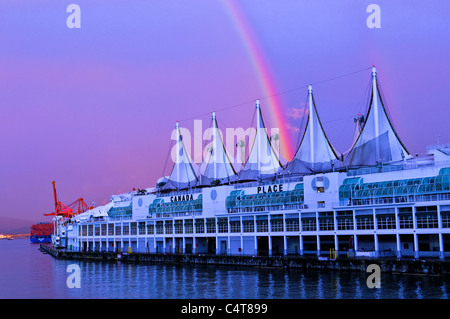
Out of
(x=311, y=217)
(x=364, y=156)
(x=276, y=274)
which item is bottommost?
(x=276, y=274)

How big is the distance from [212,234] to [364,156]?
29053 mm

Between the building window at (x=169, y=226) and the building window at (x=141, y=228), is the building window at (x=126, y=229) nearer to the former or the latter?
the building window at (x=141, y=228)

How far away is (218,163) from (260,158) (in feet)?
44.2

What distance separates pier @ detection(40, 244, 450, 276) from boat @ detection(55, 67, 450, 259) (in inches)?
112

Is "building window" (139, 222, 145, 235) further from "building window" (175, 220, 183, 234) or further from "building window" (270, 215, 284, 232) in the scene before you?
"building window" (270, 215, 284, 232)

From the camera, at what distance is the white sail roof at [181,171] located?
113 m

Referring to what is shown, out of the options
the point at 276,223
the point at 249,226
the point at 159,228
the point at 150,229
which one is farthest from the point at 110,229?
the point at 276,223

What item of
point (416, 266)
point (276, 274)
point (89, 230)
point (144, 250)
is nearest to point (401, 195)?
point (416, 266)

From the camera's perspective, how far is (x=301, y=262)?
69.6 metres

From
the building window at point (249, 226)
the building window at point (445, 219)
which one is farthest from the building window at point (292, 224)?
the building window at point (445, 219)

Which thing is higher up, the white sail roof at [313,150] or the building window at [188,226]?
the white sail roof at [313,150]

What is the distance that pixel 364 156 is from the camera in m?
78.0

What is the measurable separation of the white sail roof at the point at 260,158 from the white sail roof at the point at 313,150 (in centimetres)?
846
